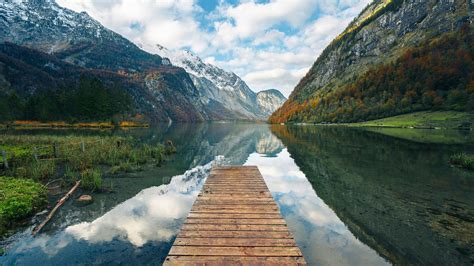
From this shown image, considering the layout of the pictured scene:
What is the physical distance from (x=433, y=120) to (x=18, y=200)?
119 meters

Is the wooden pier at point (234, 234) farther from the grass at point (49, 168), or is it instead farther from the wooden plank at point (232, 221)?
the grass at point (49, 168)

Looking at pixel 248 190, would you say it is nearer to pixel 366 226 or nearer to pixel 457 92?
pixel 366 226

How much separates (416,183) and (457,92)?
372 feet

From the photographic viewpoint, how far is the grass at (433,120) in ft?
286

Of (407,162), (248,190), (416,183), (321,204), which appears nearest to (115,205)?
(248,190)

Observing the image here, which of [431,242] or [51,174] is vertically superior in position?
[51,174]

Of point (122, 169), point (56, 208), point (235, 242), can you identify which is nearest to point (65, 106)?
point (122, 169)

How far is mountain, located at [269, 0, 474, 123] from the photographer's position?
11625cm

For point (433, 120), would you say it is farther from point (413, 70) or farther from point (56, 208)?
point (56, 208)

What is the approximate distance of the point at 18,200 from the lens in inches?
549

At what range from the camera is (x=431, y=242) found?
10930mm

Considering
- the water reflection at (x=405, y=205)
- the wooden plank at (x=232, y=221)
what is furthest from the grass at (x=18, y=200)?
the water reflection at (x=405, y=205)

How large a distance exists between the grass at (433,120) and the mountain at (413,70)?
5.60m

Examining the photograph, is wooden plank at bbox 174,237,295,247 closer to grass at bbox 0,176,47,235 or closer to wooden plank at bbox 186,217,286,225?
wooden plank at bbox 186,217,286,225
